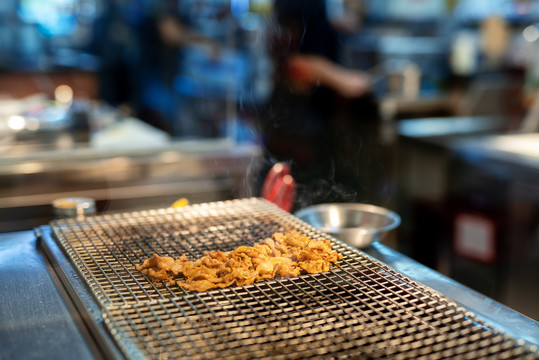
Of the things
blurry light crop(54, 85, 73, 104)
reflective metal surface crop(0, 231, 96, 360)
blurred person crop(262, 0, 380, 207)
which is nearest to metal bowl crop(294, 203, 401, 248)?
reflective metal surface crop(0, 231, 96, 360)

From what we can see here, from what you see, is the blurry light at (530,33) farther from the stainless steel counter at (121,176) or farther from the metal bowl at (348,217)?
the metal bowl at (348,217)

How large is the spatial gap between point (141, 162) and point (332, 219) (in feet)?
6.02

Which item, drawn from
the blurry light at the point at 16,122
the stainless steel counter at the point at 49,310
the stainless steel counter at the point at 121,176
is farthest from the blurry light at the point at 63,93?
the stainless steel counter at the point at 49,310

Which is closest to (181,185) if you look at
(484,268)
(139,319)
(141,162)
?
(141,162)

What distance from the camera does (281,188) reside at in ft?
7.89

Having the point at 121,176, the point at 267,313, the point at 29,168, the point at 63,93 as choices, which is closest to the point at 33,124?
the point at 29,168

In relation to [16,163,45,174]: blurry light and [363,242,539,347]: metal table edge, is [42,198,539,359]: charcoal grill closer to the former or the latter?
[363,242,539,347]: metal table edge

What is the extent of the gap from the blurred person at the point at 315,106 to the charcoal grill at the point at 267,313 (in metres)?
1.98

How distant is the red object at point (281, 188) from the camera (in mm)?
2395

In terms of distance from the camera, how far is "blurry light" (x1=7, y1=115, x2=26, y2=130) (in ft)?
12.4

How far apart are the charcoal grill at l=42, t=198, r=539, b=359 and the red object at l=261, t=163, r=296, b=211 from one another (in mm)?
453

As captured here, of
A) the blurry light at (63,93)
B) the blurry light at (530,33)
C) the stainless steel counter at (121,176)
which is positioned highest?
the blurry light at (530,33)

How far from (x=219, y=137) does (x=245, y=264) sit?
98.0 inches

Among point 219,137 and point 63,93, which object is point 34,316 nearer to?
point 219,137
